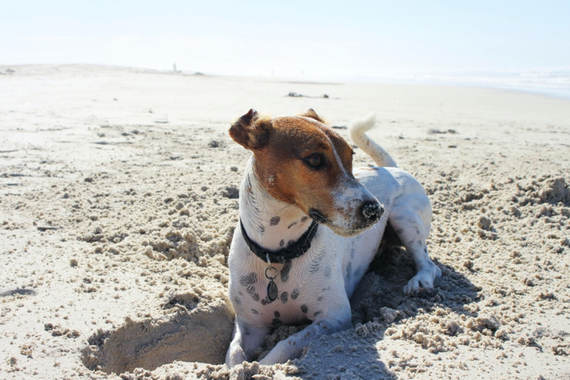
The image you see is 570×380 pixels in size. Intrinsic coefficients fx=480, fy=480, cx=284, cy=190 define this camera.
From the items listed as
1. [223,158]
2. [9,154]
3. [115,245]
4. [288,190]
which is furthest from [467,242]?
[9,154]

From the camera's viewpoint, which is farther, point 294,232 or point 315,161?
point 294,232

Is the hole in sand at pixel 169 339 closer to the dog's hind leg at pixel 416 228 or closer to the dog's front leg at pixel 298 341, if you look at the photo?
the dog's front leg at pixel 298 341

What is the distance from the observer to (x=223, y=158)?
7.23 meters

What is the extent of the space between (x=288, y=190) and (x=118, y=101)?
38.6 ft

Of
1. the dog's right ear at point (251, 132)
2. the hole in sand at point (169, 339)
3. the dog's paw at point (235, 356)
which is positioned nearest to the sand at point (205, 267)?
the hole in sand at point (169, 339)

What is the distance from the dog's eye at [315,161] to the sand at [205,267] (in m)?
1.09

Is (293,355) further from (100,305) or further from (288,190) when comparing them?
(100,305)

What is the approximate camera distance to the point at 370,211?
2564 millimetres

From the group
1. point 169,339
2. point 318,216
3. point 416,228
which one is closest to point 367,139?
point 416,228

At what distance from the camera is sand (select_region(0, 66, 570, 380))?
107 inches

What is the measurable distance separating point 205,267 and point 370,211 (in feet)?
6.84

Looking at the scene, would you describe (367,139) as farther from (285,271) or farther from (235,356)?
(235,356)

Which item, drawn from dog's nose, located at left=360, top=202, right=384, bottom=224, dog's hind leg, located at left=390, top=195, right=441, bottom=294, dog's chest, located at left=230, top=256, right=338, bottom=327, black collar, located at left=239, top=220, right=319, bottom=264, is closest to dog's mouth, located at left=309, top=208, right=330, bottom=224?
dog's nose, located at left=360, top=202, right=384, bottom=224

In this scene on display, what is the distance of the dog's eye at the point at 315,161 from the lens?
2.72m
